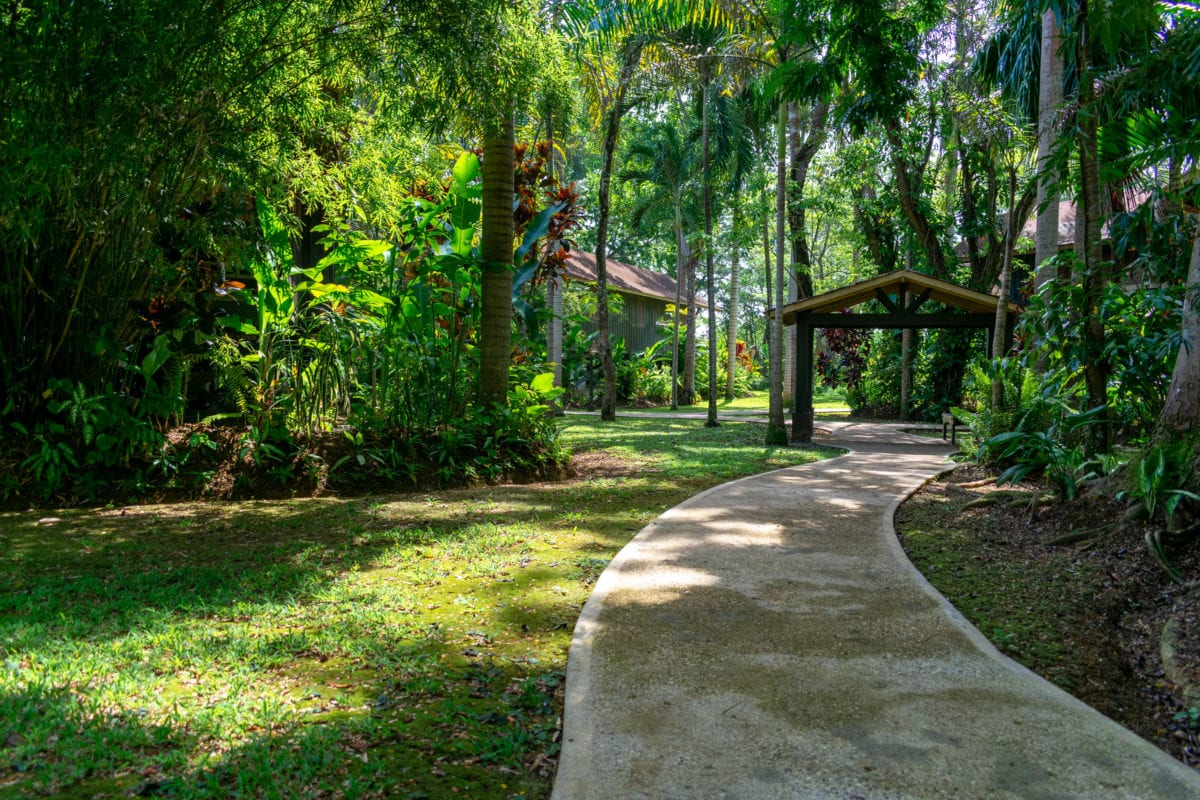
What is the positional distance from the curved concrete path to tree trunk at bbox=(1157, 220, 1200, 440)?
2.07m

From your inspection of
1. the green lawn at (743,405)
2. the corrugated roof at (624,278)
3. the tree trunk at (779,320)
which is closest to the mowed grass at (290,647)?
the tree trunk at (779,320)

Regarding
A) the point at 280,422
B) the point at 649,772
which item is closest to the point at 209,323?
the point at 280,422

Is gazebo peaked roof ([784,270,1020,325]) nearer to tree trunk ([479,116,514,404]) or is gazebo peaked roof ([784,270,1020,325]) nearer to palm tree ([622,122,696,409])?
tree trunk ([479,116,514,404])

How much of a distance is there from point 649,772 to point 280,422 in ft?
22.2

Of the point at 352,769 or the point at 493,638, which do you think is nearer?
the point at 352,769

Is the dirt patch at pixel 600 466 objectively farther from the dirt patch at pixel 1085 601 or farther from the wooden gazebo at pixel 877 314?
the wooden gazebo at pixel 877 314

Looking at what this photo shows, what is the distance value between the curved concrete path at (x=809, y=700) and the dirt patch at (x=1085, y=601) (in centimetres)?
30

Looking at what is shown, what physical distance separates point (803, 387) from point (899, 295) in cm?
259

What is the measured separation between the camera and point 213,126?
707cm

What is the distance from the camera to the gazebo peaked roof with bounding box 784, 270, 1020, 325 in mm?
14266

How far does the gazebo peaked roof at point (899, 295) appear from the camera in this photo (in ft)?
46.8

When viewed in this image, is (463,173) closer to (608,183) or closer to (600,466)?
(600,466)

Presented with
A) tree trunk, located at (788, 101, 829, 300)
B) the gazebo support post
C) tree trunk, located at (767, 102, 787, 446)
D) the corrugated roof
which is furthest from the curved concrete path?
the corrugated roof

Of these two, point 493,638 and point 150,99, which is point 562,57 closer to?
point 150,99
